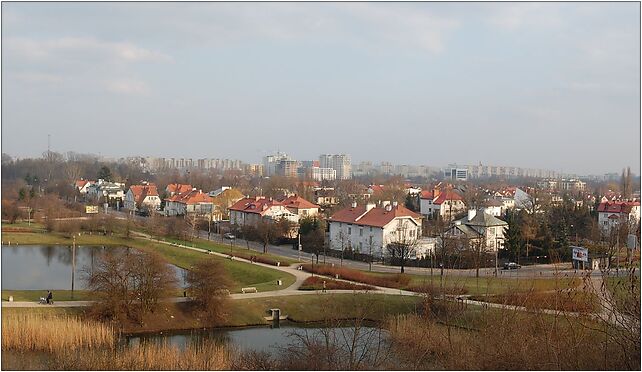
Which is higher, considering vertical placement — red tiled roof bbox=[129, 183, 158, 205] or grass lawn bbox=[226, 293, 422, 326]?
red tiled roof bbox=[129, 183, 158, 205]

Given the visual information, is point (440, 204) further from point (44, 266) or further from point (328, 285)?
point (44, 266)

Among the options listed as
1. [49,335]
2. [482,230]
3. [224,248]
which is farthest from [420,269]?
[49,335]

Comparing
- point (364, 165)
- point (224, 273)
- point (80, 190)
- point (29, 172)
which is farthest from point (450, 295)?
point (364, 165)

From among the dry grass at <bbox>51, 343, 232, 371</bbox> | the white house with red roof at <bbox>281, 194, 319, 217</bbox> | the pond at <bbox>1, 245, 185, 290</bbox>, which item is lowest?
the pond at <bbox>1, 245, 185, 290</bbox>

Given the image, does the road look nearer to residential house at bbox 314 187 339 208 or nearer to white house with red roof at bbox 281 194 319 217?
white house with red roof at bbox 281 194 319 217

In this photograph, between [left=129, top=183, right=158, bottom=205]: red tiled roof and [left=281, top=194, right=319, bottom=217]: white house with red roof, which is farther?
[left=129, top=183, right=158, bottom=205]: red tiled roof

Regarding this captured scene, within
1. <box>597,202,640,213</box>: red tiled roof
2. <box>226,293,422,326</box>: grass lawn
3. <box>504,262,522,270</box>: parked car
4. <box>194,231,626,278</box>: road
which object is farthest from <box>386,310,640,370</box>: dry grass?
<box>597,202,640,213</box>: red tiled roof
